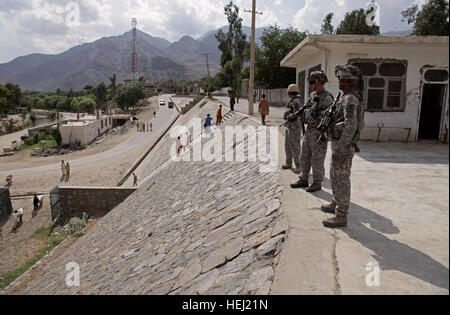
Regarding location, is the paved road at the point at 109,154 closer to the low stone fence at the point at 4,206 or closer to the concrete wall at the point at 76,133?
the concrete wall at the point at 76,133

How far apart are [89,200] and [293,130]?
1111cm

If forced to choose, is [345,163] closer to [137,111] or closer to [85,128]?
[85,128]

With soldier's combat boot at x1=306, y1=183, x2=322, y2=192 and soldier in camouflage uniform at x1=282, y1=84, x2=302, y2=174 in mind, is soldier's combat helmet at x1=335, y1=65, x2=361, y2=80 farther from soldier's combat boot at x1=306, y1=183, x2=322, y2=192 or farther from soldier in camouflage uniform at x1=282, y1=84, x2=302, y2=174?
soldier in camouflage uniform at x1=282, y1=84, x2=302, y2=174

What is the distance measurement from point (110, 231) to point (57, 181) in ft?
50.4

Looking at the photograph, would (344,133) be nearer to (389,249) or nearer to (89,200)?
(389,249)

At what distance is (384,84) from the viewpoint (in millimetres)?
9352

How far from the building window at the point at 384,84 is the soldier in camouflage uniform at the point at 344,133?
270 inches

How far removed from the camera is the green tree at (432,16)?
172 centimetres

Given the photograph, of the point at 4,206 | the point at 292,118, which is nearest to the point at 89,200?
the point at 4,206

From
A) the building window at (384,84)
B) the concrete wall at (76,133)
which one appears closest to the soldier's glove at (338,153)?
the building window at (384,84)

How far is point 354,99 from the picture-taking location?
3160 millimetres

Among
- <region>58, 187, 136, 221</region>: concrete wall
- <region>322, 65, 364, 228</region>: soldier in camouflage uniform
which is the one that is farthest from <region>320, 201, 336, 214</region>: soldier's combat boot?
<region>58, 187, 136, 221</region>: concrete wall
